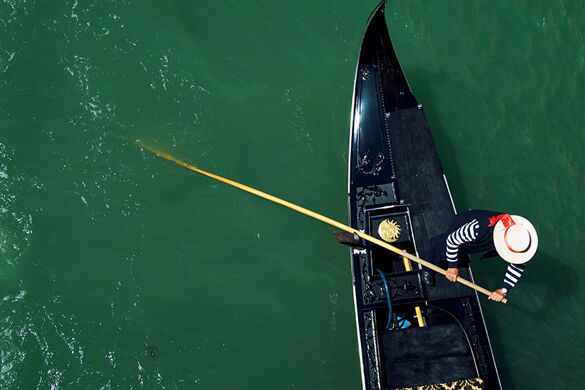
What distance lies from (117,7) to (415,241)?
507cm

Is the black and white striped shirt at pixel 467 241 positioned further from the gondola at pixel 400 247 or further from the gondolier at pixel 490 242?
the gondola at pixel 400 247

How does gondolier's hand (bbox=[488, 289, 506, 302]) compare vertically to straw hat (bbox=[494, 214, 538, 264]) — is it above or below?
below

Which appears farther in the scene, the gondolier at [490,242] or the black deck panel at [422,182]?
the black deck panel at [422,182]

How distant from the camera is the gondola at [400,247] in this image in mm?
5031

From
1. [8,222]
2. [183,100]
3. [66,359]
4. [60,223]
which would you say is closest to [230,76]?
[183,100]

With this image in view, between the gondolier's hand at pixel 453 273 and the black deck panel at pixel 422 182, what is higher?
the black deck panel at pixel 422 182

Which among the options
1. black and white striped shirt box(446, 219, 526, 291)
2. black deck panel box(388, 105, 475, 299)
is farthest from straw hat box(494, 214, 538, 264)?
black deck panel box(388, 105, 475, 299)

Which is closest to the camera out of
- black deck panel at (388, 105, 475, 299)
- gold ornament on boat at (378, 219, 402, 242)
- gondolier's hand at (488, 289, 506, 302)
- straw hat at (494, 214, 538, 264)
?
straw hat at (494, 214, 538, 264)

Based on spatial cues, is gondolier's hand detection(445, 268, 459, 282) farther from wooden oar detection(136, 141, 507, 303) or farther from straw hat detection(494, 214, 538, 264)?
straw hat detection(494, 214, 538, 264)

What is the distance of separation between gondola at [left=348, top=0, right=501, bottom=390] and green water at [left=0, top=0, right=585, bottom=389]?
0.61 m

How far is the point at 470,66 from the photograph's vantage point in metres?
7.10

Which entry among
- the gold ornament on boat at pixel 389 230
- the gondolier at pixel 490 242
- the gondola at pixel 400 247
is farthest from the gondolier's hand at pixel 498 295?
the gold ornament on boat at pixel 389 230

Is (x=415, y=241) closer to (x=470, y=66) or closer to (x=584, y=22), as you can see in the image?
(x=470, y=66)

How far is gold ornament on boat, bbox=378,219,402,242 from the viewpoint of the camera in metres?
5.72
